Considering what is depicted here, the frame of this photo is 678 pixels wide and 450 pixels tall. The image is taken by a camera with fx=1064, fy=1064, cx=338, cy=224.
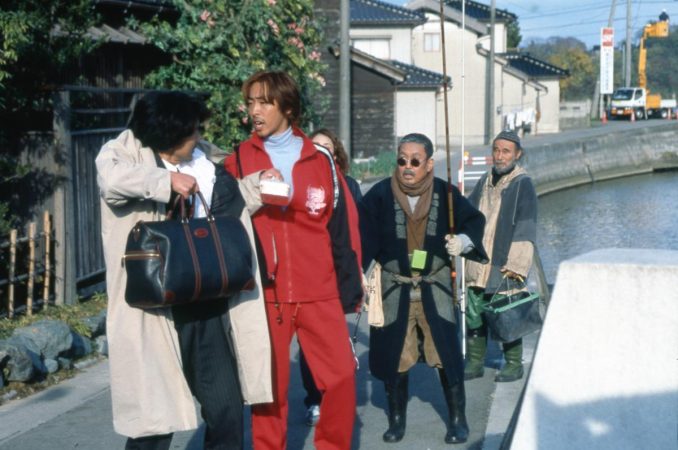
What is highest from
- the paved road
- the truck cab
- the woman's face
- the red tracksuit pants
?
the truck cab

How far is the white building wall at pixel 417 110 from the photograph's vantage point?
38812mm

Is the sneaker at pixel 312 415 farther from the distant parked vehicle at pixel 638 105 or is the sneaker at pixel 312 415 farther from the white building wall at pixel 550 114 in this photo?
the distant parked vehicle at pixel 638 105

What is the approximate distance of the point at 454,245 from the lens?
5.58 meters

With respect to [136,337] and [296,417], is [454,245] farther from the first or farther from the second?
[136,337]

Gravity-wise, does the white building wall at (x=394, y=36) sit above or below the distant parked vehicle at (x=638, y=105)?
above

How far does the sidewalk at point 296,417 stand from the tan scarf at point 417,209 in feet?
3.69

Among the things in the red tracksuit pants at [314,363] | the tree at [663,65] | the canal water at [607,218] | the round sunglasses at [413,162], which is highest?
the tree at [663,65]

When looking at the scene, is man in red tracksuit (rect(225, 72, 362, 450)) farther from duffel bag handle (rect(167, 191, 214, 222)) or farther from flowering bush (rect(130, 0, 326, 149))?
flowering bush (rect(130, 0, 326, 149))

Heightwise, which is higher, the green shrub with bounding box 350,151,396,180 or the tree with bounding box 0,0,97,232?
the tree with bounding box 0,0,97,232

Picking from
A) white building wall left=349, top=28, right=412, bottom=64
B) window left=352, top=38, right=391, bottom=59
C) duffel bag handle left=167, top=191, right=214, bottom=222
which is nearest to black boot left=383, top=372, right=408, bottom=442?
duffel bag handle left=167, top=191, right=214, bottom=222

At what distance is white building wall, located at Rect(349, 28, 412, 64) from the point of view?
40750 mm

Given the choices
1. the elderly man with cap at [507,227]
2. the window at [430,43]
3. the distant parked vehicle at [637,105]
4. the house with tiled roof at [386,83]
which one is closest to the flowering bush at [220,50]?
the elderly man with cap at [507,227]

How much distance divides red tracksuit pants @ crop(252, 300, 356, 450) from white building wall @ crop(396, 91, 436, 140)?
34.0 m

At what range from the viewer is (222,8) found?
14.4 m
